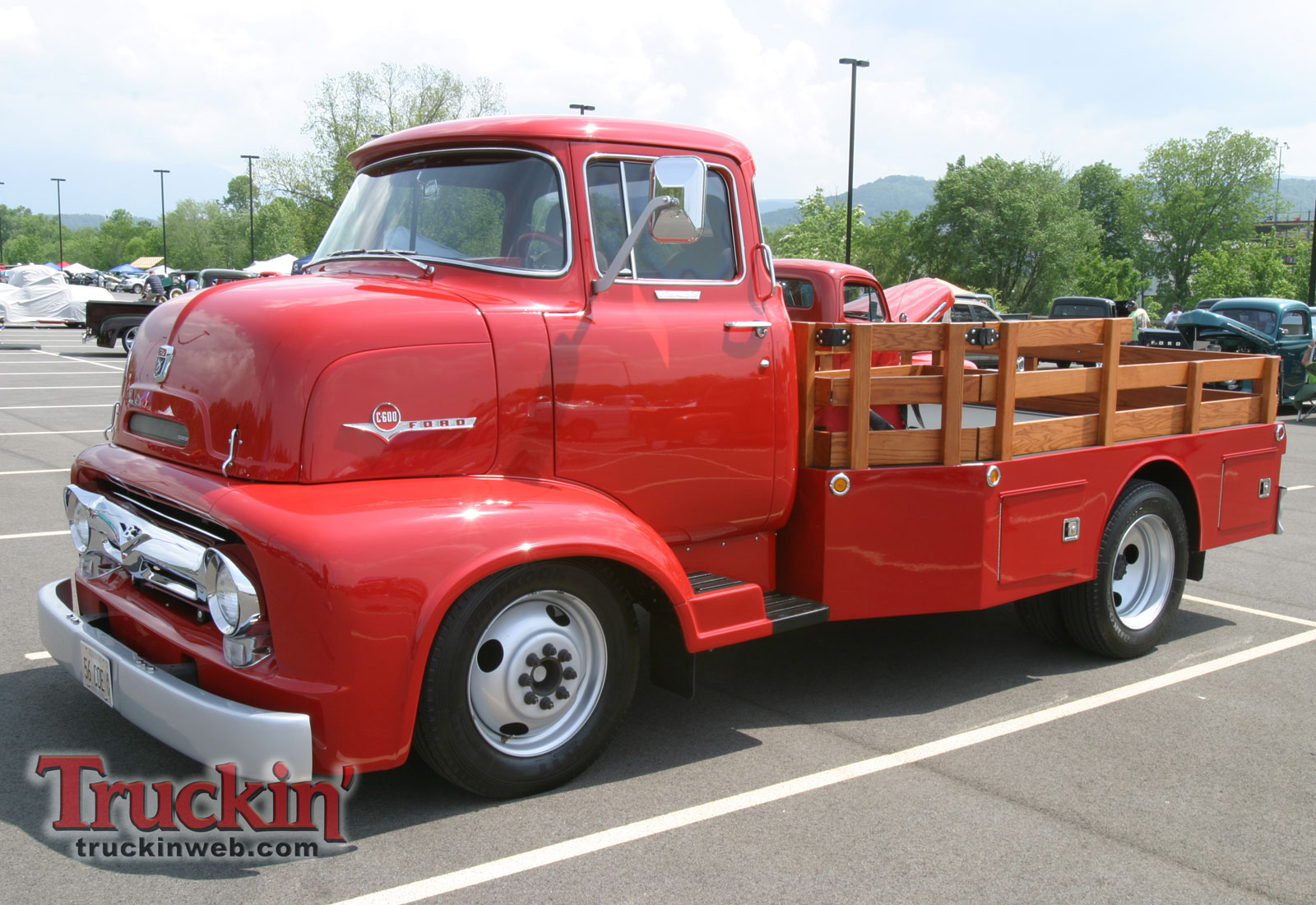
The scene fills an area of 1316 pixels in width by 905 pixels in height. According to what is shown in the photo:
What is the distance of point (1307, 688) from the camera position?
16.6ft

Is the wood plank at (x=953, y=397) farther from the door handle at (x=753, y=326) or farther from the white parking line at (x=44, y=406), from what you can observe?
the white parking line at (x=44, y=406)

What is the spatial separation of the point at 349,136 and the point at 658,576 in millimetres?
56406

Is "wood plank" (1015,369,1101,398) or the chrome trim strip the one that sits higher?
"wood plank" (1015,369,1101,398)

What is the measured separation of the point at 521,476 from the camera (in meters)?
3.75

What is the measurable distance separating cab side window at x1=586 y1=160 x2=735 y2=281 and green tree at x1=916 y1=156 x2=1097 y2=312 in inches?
2559

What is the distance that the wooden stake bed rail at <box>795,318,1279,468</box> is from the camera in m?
4.59

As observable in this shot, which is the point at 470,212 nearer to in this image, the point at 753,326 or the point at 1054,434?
the point at 753,326

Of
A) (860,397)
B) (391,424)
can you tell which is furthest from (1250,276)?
(391,424)

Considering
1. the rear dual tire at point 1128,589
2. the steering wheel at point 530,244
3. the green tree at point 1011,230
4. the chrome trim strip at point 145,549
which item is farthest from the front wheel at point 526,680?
the green tree at point 1011,230

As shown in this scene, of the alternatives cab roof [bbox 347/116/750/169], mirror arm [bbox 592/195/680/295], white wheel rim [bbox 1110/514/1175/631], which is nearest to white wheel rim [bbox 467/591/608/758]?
mirror arm [bbox 592/195/680/295]

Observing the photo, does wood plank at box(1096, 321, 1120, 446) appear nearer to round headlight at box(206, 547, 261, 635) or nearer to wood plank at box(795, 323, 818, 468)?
wood plank at box(795, 323, 818, 468)

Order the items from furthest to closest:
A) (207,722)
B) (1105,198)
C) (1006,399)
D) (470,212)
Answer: (1105,198) < (1006,399) < (470,212) < (207,722)

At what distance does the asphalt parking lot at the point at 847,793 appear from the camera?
10.5 ft

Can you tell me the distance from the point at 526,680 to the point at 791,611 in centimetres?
128
